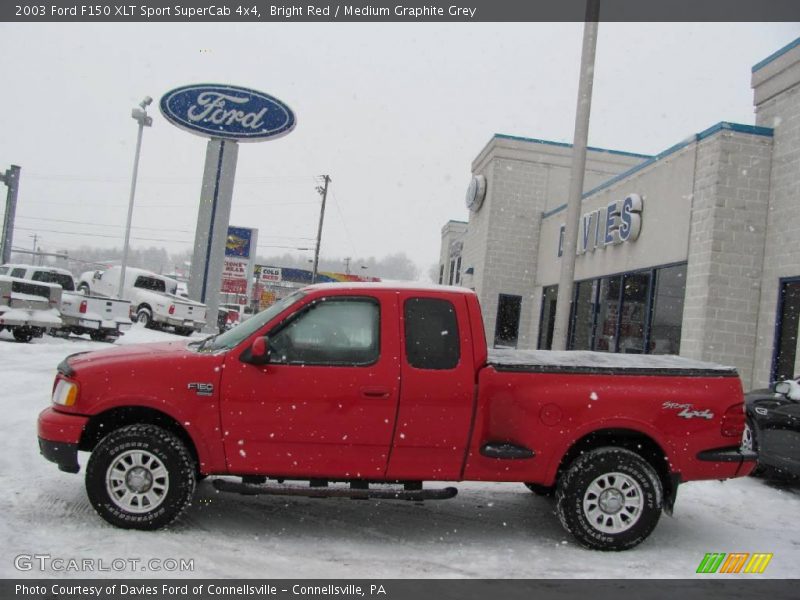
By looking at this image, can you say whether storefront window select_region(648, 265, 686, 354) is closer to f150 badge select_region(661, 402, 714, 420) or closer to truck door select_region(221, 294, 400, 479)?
f150 badge select_region(661, 402, 714, 420)

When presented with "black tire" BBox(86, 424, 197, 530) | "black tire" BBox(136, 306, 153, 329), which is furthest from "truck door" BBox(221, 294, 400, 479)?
"black tire" BBox(136, 306, 153, 329)

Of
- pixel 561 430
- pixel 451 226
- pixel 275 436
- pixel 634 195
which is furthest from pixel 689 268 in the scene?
pixel 451 226

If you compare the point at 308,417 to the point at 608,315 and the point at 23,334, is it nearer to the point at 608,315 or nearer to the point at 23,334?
the point at 608,315

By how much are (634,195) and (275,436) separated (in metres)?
12.6

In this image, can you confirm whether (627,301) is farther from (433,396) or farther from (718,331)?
(433,396)

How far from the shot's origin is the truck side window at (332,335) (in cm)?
530

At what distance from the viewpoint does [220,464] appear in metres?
5.16

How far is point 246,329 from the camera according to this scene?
5.64 meters

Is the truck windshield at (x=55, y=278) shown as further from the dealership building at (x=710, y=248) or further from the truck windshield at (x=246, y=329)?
the truck windshield at (x=246, y=329)

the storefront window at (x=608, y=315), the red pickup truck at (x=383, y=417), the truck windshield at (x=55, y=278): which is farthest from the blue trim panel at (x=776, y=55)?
the truck windshield at (x=55, y=278)

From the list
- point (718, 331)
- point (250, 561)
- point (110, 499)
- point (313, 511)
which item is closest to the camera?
point (250, 561)

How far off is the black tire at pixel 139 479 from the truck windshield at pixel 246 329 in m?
0.82

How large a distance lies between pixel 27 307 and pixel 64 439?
536 inches

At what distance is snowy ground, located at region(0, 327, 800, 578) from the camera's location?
4.73 metres
